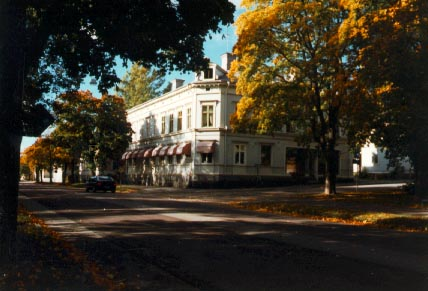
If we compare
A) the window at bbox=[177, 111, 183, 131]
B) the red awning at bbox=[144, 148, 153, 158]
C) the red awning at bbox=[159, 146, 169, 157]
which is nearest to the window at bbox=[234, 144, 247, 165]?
the window at bbox=[177, 111, 183, 131]

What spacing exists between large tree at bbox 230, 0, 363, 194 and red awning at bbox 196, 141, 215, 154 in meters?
14.8

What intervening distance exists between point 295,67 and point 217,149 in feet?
63.2

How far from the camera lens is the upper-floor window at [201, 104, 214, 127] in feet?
154

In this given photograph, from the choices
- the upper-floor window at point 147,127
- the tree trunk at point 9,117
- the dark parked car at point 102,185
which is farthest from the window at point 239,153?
the tree trunk at point 9,117

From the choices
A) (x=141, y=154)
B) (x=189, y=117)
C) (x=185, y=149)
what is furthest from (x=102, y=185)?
(x=141, y=154)

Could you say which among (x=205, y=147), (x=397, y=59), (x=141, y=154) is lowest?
(x=141, y=154)

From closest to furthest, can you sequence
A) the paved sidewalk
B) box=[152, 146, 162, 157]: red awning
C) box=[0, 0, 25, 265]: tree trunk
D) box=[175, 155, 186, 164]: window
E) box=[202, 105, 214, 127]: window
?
box=[0, 0, 25, 265]: tree trunk < the paved sidewalk < box=[202, 105, 214, 127]: window < box=[175, 155, 186, 164]: window < box=[152, 146, 162, 157]: red awning

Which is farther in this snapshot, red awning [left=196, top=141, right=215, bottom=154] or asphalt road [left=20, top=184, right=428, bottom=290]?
red awning [left=196, top=141, right=215, bottom=154]

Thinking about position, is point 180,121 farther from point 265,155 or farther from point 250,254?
point 250,254

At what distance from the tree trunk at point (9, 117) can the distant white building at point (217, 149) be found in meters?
37.9

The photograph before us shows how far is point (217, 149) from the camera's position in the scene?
46000mm

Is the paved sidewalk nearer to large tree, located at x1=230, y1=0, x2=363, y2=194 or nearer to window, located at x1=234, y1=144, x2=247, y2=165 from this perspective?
large tree, located at x1=230, y1=0, x2=363, y2=194

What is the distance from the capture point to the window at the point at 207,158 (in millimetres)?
46188

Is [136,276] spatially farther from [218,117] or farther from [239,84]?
[218,117]
